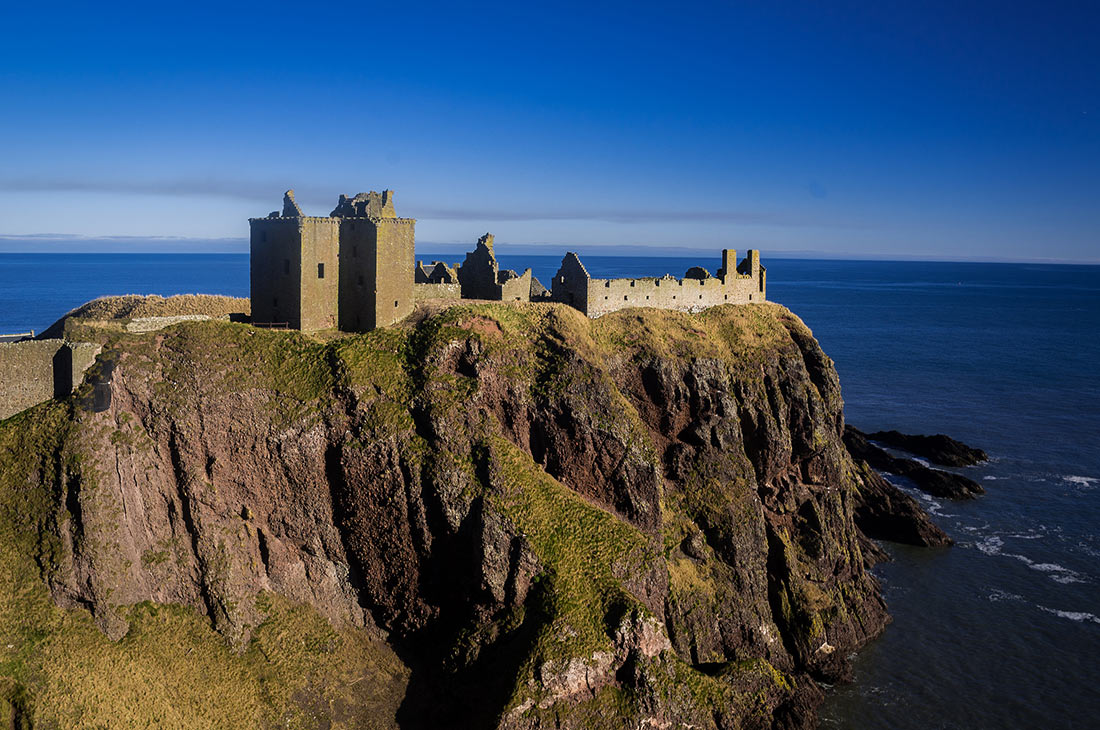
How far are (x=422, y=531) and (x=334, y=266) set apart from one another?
1825 centimetres

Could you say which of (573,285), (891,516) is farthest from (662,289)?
(891,516)

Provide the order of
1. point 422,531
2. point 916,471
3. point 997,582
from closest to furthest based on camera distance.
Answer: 1. point 422,531
2. point 997,582
3. point 916,471

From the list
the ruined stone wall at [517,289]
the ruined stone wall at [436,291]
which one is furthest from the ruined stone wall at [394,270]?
the ruined stone wall at [517,289]

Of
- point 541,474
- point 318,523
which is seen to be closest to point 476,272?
point 541,474

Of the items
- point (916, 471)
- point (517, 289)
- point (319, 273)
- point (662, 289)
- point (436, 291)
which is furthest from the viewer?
point (916, 471)

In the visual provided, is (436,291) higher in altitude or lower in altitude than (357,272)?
lower

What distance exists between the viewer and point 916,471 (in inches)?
3236

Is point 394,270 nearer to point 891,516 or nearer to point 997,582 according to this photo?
point 891,516

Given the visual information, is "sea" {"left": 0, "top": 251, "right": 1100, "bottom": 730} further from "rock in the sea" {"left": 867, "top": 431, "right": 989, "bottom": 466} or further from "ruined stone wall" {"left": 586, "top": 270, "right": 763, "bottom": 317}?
"ruined stone wall" {"left": 586, "top": 270, "right": 763, "bottom": 317}

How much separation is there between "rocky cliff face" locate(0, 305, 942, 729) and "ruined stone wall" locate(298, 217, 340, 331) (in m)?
3.79

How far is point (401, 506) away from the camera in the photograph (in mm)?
44844

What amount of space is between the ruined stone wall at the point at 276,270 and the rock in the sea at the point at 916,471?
57401 mm

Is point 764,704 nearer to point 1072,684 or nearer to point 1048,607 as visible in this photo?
point 1072,684

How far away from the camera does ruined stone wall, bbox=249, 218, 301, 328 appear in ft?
170
